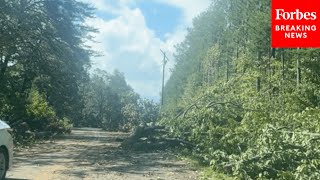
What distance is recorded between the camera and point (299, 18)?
14656mm

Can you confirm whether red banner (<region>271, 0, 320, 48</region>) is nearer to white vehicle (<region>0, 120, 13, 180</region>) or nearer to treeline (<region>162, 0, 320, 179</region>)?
treeline (<region>162, 0, 320, 179</region>)

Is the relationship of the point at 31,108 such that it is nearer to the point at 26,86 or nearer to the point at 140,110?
the point at 26,86

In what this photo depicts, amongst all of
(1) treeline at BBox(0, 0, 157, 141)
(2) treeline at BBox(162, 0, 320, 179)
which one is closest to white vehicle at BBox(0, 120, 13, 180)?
(2) treeline at BBox(162, 0, 320, 179)

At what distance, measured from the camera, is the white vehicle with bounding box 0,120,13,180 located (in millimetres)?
9195

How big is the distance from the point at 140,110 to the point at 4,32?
47503 mm

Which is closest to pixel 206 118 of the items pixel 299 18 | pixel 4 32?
pixel 299 18

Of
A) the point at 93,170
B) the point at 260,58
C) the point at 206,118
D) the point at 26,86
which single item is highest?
the point at 260,58

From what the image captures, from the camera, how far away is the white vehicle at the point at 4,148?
9.20 meters

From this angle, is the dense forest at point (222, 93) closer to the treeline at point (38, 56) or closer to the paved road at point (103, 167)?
the treeline at point (38, 56)

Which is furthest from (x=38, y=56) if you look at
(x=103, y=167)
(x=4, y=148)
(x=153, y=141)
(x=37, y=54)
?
(x=4, y=148)

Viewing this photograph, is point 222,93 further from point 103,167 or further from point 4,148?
point 4,148

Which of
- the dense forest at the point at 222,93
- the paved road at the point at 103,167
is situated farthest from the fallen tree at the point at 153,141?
the paved road at the point at 103,167

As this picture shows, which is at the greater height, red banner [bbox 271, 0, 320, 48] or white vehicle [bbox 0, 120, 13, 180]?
red banner [bbox 271, 0, 320, 48]

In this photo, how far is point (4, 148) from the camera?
9.37 metres
